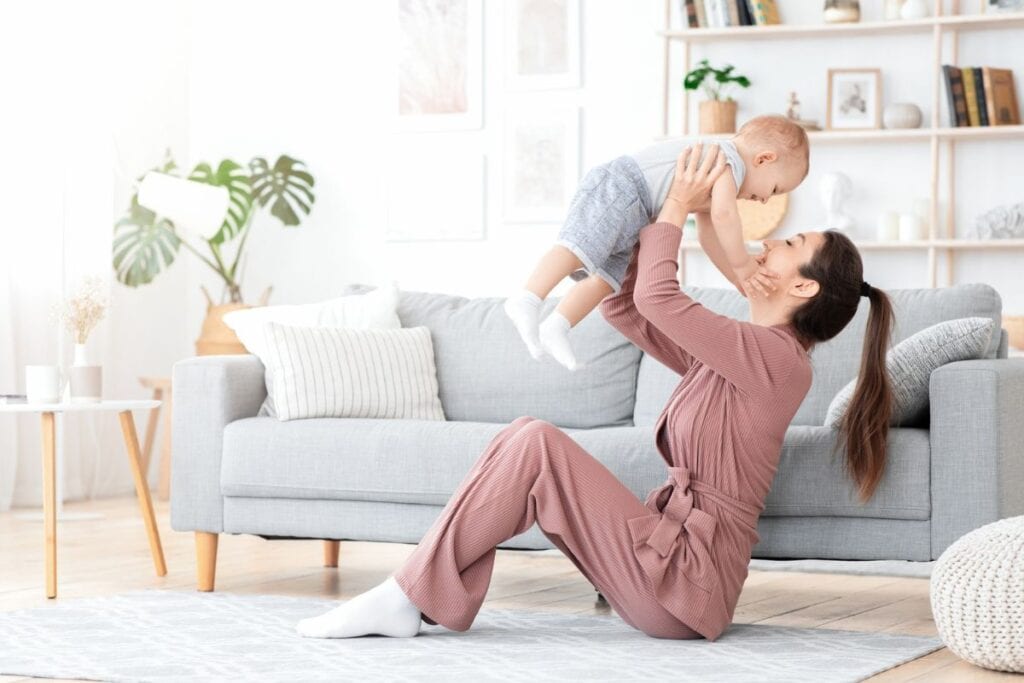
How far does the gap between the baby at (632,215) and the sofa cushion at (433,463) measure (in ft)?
1.45

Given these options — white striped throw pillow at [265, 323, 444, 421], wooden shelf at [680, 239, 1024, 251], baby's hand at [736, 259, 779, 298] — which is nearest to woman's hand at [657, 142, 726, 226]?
baby's hand at [736, 259, 779, 298]

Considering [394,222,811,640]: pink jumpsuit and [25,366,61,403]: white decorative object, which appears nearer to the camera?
[394,222,811,640]: pink jumpsuit

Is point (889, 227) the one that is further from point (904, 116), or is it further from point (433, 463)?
point (433, 463)

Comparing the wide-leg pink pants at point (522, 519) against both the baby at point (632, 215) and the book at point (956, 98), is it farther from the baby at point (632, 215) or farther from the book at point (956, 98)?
the book at point (956, 98)

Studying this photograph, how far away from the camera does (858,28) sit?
5539mm

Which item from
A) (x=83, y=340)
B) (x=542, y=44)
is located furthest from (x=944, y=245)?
(x=83, y=340)

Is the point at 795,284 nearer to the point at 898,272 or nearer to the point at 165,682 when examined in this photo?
the point at 165,682

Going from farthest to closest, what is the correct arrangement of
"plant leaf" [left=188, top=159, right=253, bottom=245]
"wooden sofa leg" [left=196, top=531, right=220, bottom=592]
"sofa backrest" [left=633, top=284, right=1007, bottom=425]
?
"plant leaf" [left=188, top=159, right=253, bottom=245] → "wooden sofa leg" [left=196, top=531, right=220, bottom=592] → "sofa backrest" [left=633, top=284, right=1007, bottom=425]

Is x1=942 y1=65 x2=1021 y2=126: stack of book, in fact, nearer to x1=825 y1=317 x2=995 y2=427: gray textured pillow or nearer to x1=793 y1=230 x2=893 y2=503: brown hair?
x1=825 y1=317 x2=995 y2=427: gray textured pillow

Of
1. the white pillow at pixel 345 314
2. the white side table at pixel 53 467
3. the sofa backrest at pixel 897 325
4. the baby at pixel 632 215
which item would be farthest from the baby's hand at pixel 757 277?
the white side table at pixel 53 467

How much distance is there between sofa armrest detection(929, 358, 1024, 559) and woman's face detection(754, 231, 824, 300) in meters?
0.41

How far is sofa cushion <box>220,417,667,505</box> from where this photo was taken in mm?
3330

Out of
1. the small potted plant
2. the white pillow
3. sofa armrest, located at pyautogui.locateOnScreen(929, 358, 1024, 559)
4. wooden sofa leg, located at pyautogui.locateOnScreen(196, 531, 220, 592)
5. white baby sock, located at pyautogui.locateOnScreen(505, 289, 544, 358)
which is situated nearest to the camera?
white baby sock, located at pyautogui.locateOnScreen(505, 289, 544, 358)

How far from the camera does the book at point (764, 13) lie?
223 inches
